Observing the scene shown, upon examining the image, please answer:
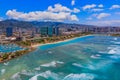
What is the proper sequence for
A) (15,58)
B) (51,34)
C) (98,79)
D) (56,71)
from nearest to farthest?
A: (98,79)
(56,71)
(15,58)
(51,34)

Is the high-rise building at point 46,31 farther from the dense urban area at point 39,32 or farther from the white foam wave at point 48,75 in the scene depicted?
the white foam wave at point 48,75

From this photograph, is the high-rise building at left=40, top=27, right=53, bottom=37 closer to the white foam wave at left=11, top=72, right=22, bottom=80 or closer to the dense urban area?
the dense urban area

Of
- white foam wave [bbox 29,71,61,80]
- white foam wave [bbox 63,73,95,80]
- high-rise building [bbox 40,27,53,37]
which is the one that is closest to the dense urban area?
high-rise building [bbox 40,27,53,37]

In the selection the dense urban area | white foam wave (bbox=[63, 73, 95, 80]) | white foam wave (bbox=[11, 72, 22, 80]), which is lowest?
white foam wave (bbox=[63, 73, 95, 80])

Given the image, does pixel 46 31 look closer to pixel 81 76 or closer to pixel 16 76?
pixel 16 76

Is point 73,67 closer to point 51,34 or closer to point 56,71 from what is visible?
point 56,71

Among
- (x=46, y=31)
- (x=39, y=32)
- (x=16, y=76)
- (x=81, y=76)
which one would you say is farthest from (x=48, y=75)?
(x=39, y=32)

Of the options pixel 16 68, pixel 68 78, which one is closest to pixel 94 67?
pixel 68 78

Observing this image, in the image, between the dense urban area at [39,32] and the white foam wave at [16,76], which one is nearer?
the white foam wave at [16,76]

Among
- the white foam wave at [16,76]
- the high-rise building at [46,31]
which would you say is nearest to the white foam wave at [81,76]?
the white foam wave at [16,76]

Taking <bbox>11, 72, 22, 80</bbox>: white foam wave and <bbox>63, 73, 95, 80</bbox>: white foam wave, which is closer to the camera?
<bbox>63, 73, 95, 80</bbox>: white foam wave

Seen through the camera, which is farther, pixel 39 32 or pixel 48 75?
pixel 39 32
